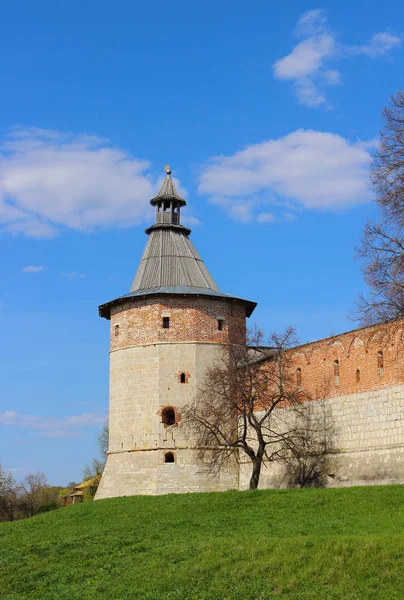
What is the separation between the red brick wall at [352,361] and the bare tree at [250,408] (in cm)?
67

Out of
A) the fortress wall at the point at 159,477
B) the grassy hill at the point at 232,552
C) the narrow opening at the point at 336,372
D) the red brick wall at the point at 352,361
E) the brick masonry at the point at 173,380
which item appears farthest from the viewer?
the fortress wall at the point at 159,477

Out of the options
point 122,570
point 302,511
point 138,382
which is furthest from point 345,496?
point 138,382

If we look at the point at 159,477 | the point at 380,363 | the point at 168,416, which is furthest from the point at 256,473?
the point at 380,363

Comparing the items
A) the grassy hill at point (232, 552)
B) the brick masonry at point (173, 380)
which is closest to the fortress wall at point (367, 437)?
the brick masonry at point (173, 380)

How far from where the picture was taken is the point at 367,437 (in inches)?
924

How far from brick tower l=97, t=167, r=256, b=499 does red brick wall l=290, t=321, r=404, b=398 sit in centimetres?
465

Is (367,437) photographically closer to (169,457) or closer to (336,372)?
(336,372)

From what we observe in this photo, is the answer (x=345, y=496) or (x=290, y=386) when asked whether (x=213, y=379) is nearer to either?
(x=290, y=386)

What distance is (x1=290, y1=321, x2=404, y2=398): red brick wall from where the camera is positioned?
22734mm

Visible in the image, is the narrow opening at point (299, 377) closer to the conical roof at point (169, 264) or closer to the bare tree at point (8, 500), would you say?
the conical roof at point (169, 264)

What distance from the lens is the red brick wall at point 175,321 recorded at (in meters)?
30.7

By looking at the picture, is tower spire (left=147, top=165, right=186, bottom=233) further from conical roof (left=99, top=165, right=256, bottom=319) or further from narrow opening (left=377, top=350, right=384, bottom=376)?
narrow opening (left=377, top=350, right=384, bottom=376)

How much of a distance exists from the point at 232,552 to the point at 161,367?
15.8 metres

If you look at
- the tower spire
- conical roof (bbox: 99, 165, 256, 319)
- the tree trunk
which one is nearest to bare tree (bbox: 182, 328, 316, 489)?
the tree trunk
